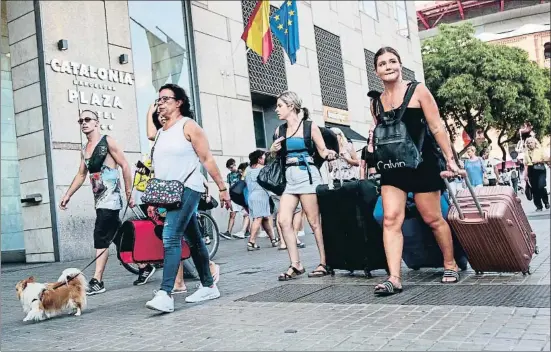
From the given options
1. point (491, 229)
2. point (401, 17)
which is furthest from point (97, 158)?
point (401, 17)

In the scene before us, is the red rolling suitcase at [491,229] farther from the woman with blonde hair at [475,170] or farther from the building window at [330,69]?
the building window at [330,69]

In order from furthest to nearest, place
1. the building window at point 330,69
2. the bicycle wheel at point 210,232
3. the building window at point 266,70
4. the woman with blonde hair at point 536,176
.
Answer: the building window at point 330,69 < the building window at point 266,70 < the woman with blonde hair at point 536,176 < the bicycle wheel at point 210,232

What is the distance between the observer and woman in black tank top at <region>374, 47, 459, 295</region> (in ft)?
13.2

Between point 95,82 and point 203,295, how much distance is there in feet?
21.0

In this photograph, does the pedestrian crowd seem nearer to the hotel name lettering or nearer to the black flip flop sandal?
the black flip flop sandal

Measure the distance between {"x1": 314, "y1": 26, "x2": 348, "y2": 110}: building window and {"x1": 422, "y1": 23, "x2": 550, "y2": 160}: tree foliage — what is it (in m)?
16.6

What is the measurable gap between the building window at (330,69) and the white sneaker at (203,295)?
12888 mm

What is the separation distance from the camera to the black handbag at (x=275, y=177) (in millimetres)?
5332

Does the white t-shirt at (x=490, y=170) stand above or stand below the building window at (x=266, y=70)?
below

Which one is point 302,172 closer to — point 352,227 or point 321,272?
point 352,227

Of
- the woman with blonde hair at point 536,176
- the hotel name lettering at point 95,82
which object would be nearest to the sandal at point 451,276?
the hotel name lettering at point 95,82

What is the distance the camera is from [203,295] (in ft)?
14.6

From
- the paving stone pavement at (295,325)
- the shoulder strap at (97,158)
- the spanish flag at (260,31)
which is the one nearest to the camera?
the paving stone pavement at (295,325)

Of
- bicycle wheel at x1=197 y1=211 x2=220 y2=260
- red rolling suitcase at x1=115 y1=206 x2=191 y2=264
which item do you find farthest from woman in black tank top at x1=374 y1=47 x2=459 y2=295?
bicycle wheel at x1=197 y1=211 x2=220 y2=260
